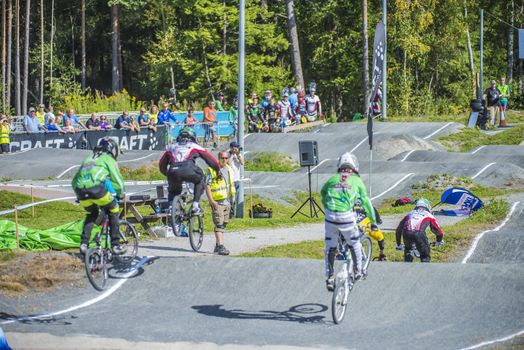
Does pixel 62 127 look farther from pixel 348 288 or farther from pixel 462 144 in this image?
pixel 348 288

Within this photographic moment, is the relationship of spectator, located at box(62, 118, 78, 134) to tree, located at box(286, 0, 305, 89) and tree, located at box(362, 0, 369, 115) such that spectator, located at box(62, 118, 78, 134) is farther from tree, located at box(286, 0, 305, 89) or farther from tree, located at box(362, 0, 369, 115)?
tree, located at box(286, 0, 305, 89)

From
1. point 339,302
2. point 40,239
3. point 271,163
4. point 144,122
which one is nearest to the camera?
point 339,302

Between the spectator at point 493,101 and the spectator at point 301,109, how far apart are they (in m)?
8.05

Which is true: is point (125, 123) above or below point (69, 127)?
above

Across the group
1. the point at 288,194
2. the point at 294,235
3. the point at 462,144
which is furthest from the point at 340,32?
the point at 294,235

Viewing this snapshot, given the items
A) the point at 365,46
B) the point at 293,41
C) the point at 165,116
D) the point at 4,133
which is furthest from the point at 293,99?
the point at 4,133

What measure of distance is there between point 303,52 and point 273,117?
23097 mm

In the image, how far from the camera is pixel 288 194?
93.5ft

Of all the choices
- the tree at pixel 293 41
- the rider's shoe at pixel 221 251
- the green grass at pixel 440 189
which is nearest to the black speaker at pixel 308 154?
the green grass at pixel 440 189

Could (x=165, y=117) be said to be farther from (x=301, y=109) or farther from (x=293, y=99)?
(x=301, y=109)

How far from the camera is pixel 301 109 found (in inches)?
1602

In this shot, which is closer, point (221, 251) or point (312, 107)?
point (221, 251)

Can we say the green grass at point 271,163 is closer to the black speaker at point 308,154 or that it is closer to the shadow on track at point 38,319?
the black speaker at point 308,154

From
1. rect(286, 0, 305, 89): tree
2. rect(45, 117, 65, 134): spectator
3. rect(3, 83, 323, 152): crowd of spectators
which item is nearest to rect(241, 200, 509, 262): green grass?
rect(3, 83, 323, 152): crowd of spectators
